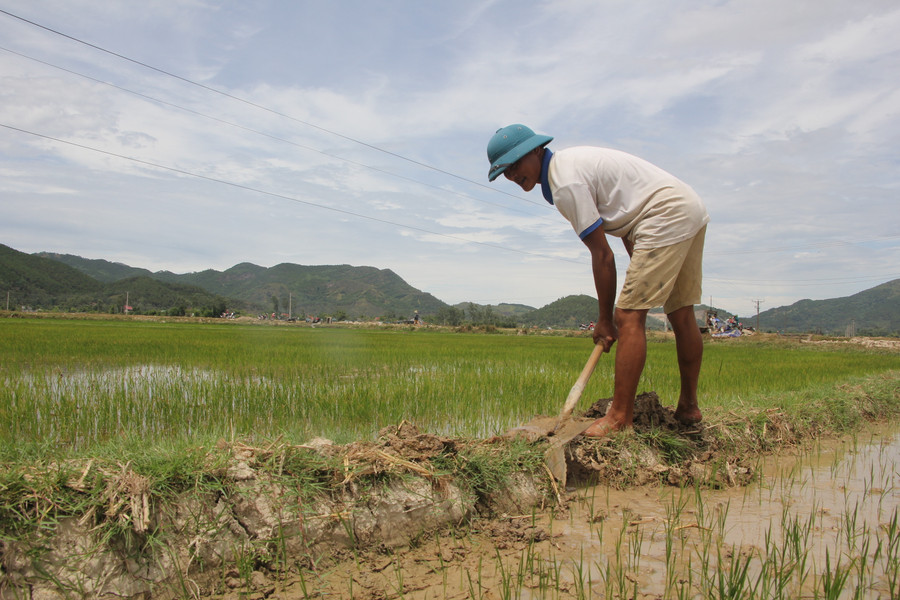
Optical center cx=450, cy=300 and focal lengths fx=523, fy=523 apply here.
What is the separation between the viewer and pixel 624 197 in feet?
7.89

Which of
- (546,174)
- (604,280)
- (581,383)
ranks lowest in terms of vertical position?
(581,383)

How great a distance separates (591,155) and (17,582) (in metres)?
2.47

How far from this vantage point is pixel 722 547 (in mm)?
1645

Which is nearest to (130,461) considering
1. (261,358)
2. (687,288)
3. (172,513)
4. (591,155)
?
(172,513)

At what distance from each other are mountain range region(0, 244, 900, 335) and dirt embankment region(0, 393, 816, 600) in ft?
107

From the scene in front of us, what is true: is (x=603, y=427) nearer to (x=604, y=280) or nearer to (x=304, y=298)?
(x=604, y=280)

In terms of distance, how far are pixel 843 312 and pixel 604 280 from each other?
140432 millimetres

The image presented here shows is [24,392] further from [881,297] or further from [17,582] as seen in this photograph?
[881,297]

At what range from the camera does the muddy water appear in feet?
4.54

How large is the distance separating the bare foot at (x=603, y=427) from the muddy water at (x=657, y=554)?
268 mm

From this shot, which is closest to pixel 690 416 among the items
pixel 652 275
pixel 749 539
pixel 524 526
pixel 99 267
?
pixel 652 275

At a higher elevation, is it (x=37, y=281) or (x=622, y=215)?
(x=37, y=281)

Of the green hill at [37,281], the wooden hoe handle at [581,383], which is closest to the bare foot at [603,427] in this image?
the wooden hoe handle at [581,383]

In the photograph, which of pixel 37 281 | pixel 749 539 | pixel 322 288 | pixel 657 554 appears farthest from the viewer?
pixel 322 288
